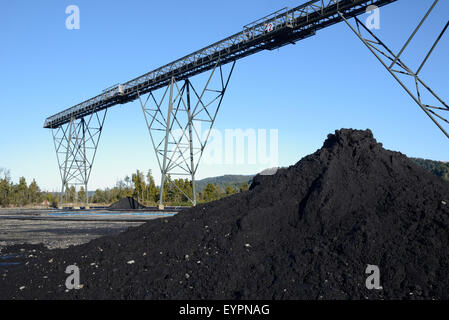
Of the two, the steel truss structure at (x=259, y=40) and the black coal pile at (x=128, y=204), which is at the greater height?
the steel truss structure at (x=259, y=40)

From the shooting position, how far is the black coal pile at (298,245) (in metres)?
4.33

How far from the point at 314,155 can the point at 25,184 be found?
71.0 metres

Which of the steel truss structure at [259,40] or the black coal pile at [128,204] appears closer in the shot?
the steel truss structure at [259,40]

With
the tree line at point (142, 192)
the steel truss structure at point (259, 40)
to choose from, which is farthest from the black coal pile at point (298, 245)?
the tree line at point (142, 192)

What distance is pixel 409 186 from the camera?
601 cm

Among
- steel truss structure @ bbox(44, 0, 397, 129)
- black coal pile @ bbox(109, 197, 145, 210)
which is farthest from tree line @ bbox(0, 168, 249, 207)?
steel truss structure @ bbox(44, 0, 397, 129)

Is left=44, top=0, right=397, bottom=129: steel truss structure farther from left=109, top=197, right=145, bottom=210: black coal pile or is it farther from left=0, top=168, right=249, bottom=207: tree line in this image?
left=0, top=168, right=249, bottom=207: tree line

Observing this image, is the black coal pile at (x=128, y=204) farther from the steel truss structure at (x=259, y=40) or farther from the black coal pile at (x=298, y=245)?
the black coal pile at (x=298, y=245)

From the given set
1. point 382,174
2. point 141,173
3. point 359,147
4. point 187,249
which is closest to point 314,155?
point 359,147

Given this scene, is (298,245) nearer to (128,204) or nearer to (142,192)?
(128,204)

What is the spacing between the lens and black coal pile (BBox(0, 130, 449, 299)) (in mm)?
4328

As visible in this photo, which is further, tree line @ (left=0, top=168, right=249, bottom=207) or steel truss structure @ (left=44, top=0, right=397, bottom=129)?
tree line @ (left=0, top=168, right=249, bottom=207)

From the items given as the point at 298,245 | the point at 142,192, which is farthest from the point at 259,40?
the point at 142,192
